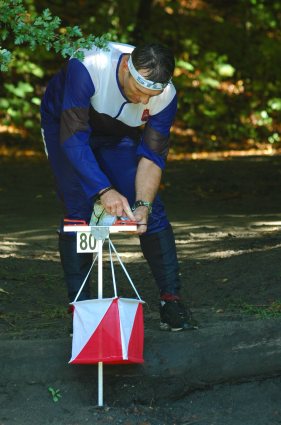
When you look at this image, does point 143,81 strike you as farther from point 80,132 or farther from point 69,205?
point 69,205

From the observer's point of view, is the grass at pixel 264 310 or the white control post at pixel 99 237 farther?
the grass at pixel 264 310

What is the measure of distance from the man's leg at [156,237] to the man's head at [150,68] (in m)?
0.47

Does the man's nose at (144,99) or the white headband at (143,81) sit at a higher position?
the white headband at (143,81)

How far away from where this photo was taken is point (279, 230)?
8.04 meters

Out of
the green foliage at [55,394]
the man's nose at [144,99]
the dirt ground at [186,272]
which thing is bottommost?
the dirt ground at [186,272]

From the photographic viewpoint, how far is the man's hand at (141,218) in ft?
14.1

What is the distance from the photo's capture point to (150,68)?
13.4 ft

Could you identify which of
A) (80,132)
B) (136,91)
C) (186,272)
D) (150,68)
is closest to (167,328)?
(80,132)

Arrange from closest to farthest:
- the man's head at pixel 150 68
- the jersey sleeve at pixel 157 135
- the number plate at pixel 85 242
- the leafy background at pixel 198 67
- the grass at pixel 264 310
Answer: the man's head at pixel 150 68 → the number plate at pixel 85 242 → the jersey sleeve at pixel 157 135 → the grass at pixel 264 310 → the leafy background at pixel 198 67

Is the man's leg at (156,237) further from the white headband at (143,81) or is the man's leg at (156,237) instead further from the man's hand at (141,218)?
the white headband at (143,81)

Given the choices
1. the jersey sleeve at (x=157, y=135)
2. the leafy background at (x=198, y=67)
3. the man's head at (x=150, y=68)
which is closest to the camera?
the man's head at (x=150, y=68)

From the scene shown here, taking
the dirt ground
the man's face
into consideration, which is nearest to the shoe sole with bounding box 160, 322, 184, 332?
the dirt ground

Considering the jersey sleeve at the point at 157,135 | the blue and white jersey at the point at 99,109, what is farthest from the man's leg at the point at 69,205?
the jersey sleeve at the point at 157,135

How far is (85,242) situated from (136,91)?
2.47 ft
